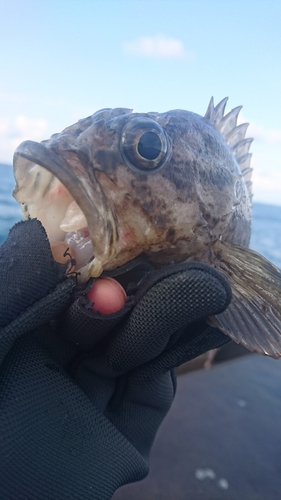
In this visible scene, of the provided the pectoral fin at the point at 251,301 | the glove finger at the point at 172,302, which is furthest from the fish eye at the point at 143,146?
the pectoral fin at the point at 251,301

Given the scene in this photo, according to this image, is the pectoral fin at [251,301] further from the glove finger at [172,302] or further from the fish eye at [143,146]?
the fish eye at [143,146]

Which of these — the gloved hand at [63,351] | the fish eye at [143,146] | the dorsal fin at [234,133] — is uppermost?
the dorsal fin at [234,133]

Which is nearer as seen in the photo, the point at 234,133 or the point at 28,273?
the point at 28,273

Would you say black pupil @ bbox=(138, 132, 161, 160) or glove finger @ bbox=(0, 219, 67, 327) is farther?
black pupil @ bbox=(138, 132, 161, 160)

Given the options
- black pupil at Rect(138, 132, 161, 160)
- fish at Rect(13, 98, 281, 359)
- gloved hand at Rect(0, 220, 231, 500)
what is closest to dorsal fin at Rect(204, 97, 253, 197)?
fish at Rect(13, 98, 281, 359)

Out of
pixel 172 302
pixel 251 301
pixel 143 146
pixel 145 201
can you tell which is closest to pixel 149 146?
pixel 143 146

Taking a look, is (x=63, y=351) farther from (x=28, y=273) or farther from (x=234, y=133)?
(x=234, y=133)

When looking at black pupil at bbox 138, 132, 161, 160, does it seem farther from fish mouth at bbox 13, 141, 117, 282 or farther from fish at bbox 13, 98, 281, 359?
fish mouth at bbox 13, 141, 117, 282
